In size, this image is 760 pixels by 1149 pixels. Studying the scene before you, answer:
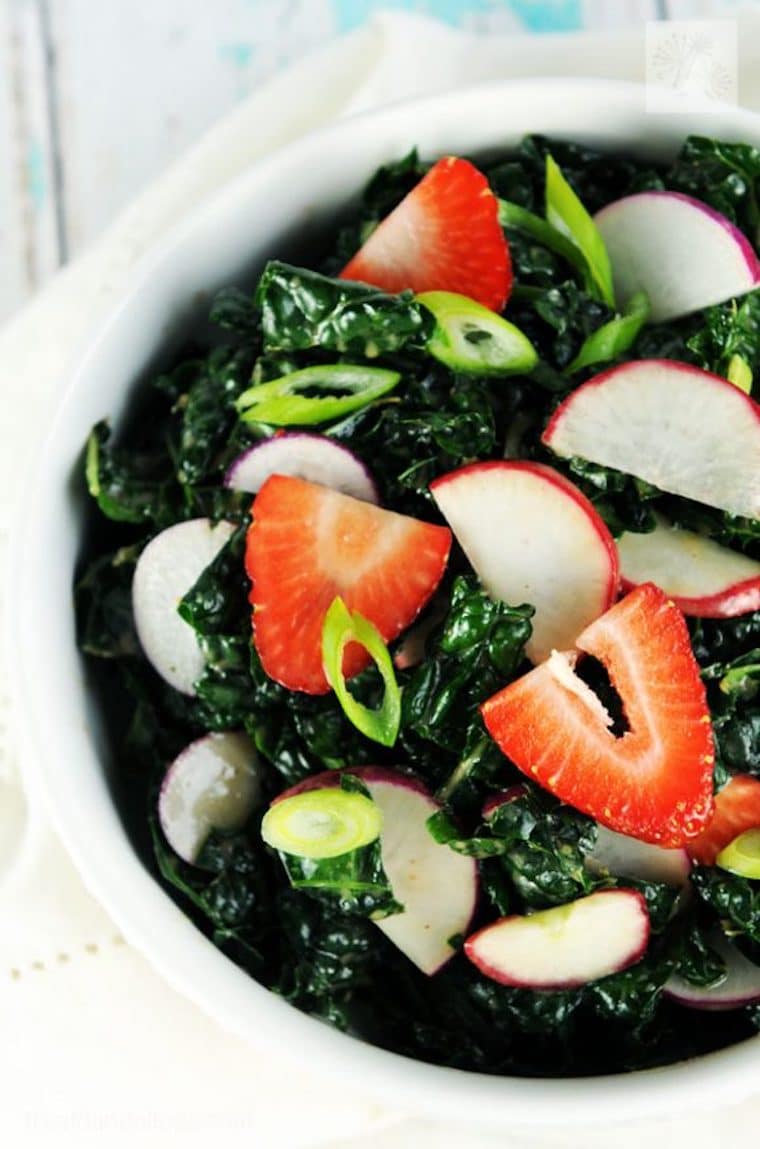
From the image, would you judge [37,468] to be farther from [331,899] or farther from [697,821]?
[697,821]

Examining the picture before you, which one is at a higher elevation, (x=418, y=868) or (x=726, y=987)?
(x=418, y=868)

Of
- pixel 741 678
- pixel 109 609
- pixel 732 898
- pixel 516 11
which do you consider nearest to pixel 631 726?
pixel 741 678

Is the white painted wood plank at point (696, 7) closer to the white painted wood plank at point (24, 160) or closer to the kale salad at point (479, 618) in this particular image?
the kale salad at point (479, 618)

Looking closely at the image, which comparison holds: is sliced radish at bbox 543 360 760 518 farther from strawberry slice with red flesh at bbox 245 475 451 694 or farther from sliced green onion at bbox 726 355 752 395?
strawberry slice with red flesh at bbox 245 475 451 694

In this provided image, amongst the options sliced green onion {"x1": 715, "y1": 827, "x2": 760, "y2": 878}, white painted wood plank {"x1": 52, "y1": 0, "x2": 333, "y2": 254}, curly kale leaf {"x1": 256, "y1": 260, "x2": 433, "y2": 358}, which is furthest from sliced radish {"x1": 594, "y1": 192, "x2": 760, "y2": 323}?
white painted wood plank {"x1": 52, "y1": 0, "x2": 333, "y2": 254}

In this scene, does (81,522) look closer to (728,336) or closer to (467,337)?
(467,337)

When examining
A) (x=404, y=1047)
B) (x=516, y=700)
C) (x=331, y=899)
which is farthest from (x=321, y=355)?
(x=404, y=1047)
